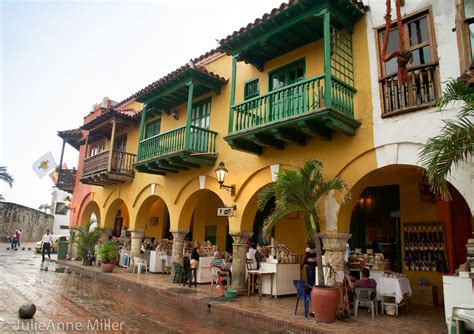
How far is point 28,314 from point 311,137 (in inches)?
297

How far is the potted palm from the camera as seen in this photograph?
7520 millimetres

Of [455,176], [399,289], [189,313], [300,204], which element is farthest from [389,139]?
[189,313]

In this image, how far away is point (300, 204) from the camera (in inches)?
322

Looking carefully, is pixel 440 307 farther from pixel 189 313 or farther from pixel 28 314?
pixel 28 314

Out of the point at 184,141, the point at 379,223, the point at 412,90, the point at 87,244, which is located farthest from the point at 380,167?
the point at 87,244

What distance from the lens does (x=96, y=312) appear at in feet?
27.3

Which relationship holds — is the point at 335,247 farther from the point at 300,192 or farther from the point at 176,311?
the point at 176,311

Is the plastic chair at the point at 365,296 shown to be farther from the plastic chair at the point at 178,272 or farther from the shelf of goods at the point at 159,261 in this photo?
the shelf of goods at the point at 159,261

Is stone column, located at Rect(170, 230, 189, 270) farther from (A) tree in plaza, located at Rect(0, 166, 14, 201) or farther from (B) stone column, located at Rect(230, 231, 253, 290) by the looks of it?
(A) tree in plaza, located at Rect(0, 166, 14, 201)

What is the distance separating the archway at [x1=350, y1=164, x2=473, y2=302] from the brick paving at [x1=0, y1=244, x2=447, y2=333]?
1.33 m

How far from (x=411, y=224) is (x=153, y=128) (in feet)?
37.3

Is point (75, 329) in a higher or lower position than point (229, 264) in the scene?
lower

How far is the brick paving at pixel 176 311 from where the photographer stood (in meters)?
7.38

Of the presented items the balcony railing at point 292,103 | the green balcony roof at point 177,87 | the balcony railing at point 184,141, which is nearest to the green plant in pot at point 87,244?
the green balcony roof at point 177,87
